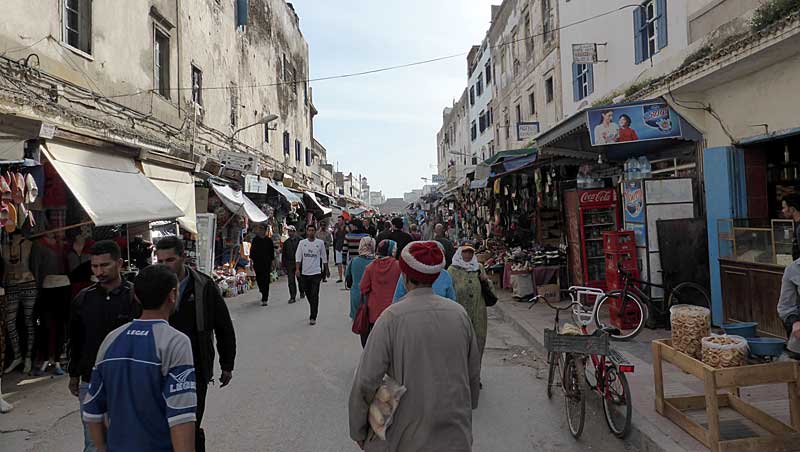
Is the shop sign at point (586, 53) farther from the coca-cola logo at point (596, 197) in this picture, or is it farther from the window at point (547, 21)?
the window at point (547, 21)

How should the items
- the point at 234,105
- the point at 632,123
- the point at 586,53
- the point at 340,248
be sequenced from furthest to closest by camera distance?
the point at 234,105 → the point at 340,248 → the point at 586,53 → the point at 632,123

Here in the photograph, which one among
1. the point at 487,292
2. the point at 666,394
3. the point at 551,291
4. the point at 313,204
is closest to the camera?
the point at 666,394

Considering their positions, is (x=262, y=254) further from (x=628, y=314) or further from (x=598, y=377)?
(x=598, y=377)

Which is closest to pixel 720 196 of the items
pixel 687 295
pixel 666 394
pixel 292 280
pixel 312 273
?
pixel 687 295

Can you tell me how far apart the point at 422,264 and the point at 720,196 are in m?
7.41

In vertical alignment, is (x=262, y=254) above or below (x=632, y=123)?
below

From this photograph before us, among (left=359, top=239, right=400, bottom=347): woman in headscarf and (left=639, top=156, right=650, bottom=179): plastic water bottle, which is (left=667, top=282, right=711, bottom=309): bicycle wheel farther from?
(left=359, top=239, right=400, bottom=347): woman in headscarf

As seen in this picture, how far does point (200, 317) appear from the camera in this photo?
357 centimetres

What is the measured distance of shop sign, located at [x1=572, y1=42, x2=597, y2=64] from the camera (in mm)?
14070

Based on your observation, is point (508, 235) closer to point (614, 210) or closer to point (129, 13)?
point (614, 210)

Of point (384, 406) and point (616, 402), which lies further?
point (616, 402)

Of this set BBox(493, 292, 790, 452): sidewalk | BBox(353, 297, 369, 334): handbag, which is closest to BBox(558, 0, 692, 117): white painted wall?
BBox(493, 292, 790, 452): sidewalk

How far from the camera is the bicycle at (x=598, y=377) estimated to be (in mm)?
4680

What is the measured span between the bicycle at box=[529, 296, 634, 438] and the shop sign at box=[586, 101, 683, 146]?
16.0 feet
